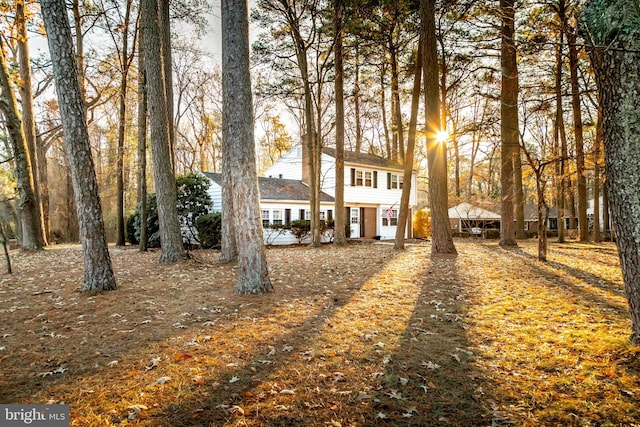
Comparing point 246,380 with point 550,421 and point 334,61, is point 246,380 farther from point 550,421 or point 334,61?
point 334,61

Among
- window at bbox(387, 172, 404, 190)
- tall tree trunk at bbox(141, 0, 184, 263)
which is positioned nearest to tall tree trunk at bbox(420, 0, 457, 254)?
tall tree trunk at bbox(141, 0, 184, 263)

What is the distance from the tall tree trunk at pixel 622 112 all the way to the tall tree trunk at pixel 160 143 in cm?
888

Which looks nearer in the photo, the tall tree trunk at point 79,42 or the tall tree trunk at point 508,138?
the tall tree trunk at point 508,138

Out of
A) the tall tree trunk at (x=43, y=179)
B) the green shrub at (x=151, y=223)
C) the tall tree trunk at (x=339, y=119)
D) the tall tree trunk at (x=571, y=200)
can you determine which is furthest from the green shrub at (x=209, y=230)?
the tall tree trunk at (x=571, y=200)

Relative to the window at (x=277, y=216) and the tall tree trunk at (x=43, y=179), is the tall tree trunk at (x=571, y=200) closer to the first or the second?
the window at (x=277, y=216)

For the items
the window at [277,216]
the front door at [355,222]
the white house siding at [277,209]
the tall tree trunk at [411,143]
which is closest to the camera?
the tall tree trunk at [411,143]

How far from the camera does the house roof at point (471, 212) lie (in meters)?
25.2

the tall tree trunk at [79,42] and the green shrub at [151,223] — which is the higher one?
the tall tree trunk at [79,42]

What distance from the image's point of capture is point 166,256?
30.1 ft

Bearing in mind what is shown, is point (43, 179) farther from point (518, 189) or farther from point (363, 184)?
point (518, 189)

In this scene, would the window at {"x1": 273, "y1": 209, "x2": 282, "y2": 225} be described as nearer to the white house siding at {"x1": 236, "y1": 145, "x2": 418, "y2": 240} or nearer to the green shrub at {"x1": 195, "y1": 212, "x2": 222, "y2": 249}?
the white house siding at {"x1": 236, "y1": 145, "x2": 418, "y2": 240}

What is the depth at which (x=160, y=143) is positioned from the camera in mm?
9227

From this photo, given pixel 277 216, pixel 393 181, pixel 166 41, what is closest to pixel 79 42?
pixel 166 41

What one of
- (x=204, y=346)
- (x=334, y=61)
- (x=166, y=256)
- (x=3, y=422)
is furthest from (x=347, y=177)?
(x=3, y=422)
